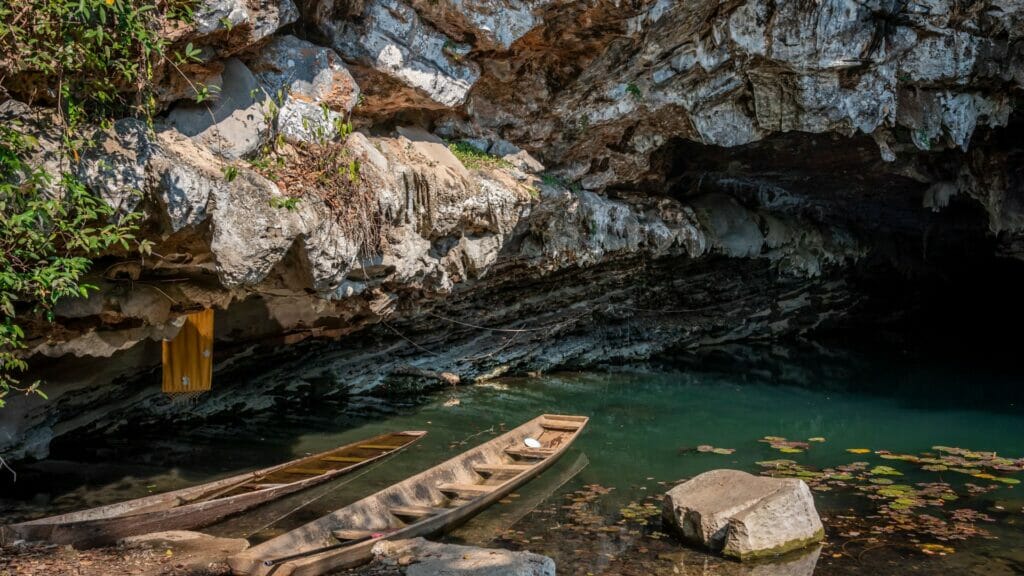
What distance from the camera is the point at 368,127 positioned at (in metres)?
10.9

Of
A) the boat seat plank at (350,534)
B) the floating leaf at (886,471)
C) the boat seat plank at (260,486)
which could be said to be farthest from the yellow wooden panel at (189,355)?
the floating leaf at (886,471)

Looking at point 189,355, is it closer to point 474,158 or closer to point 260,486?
point 260,486

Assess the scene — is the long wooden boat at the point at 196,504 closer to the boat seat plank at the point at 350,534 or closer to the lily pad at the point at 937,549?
the boat seat plank at the point at 350,534

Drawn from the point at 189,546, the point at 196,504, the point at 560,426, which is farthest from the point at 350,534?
the point at 560,426

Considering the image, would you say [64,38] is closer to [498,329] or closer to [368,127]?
[368,127]

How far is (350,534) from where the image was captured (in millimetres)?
6984

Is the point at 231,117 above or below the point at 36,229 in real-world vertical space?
above

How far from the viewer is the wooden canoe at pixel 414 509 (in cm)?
635

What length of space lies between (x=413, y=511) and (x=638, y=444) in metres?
4.85

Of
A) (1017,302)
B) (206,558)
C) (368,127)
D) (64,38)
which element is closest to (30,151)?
(64,38)

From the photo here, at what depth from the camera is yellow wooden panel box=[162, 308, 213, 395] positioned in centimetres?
1034

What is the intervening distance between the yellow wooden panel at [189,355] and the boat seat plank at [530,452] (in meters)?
4.37

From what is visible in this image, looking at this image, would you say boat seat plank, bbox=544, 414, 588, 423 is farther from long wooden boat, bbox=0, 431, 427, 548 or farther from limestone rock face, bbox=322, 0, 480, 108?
limestone rock face, bbox=322, 0, 480, 108

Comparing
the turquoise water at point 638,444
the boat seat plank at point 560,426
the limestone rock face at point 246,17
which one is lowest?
the turquoise water at point 638,444
